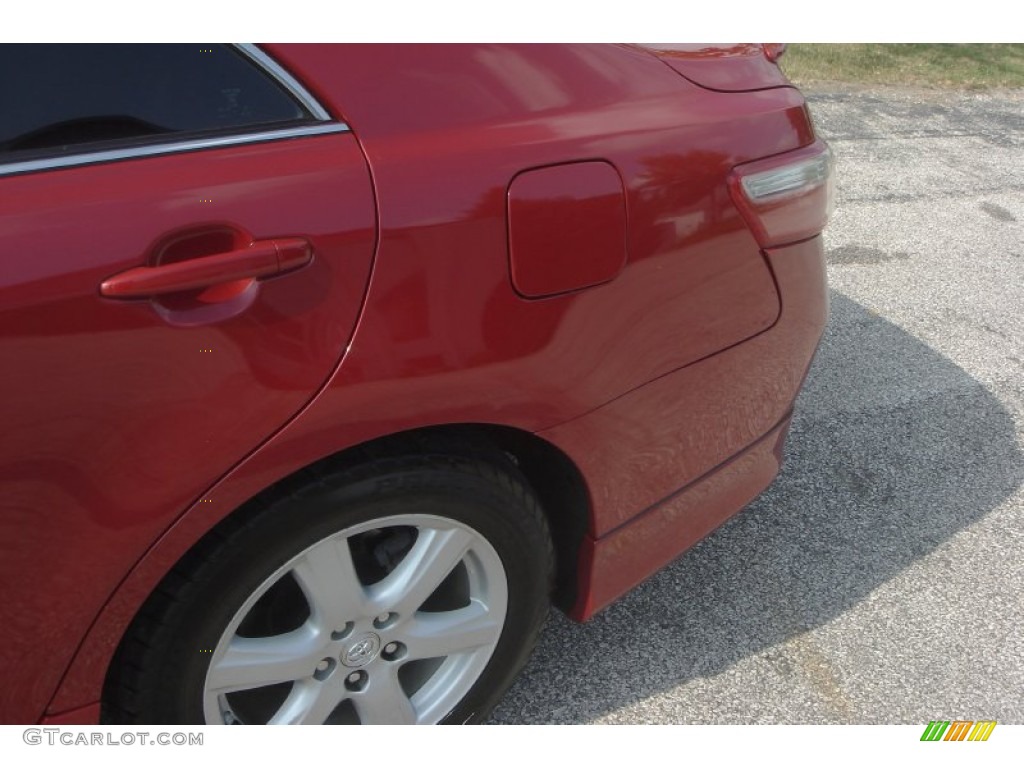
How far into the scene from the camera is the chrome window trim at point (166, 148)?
1251 millimetres

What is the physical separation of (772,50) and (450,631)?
1.44 m

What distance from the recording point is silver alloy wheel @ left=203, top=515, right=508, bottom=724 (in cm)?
159

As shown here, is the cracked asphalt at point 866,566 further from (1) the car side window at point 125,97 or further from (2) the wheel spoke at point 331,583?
(1) the car side window at point 125,97

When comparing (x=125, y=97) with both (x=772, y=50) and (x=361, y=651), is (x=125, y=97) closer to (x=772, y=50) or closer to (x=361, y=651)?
(x=361, y=651)

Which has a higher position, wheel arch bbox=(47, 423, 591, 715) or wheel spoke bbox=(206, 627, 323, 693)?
wheel arch bbox=(47, 423, 591, 715)

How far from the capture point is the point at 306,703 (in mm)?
1723

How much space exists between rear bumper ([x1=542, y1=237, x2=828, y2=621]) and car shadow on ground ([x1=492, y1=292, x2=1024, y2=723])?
28 centimetres

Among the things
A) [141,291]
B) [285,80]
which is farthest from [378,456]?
[285,80]

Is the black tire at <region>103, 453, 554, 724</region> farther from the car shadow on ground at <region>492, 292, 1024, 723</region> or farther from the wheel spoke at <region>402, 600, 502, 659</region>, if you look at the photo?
the car shadow on ground at <region>492, 292, 1024, 723</region>

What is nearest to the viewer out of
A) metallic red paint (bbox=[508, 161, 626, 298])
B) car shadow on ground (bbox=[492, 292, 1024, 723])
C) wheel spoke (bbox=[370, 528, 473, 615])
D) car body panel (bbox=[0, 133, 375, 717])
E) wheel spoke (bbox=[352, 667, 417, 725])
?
car body panel (bbox=[0, 133, 375, 717])

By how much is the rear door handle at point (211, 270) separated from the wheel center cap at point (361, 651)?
713 mm
